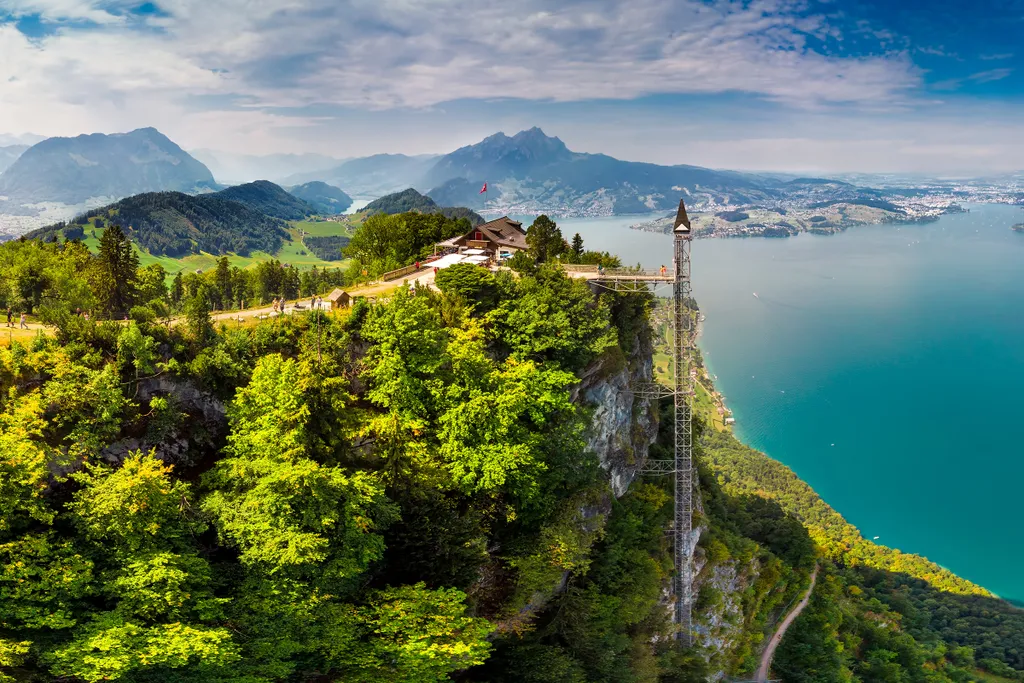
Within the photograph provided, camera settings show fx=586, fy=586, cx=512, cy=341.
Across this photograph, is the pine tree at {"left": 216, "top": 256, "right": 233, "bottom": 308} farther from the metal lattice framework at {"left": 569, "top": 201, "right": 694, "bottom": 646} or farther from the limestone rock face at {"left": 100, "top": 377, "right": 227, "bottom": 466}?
the metal lattice framework at {"left": 569, "top": 201, "right": 694, "bottom": 646}

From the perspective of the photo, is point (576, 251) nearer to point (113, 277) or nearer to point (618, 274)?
point (618, 274)

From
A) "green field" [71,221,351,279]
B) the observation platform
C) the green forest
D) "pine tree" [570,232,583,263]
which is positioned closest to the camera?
the green forest

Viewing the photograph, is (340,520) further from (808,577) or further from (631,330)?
(808,577)

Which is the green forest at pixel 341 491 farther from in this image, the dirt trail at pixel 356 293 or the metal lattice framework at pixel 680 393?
the dirt trail at pixel 356 293

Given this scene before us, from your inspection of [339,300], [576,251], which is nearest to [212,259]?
[576,251]

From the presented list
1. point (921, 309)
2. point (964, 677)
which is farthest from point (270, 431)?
point (921, 309)

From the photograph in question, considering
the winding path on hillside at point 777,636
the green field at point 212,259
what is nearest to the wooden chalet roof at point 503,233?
the winding path on hillside at point 777,636

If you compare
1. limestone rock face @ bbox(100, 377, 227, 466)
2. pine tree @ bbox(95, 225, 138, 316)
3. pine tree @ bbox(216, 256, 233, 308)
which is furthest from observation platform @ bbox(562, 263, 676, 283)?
pine tree @ bbox(216, 256, 233, 308)
